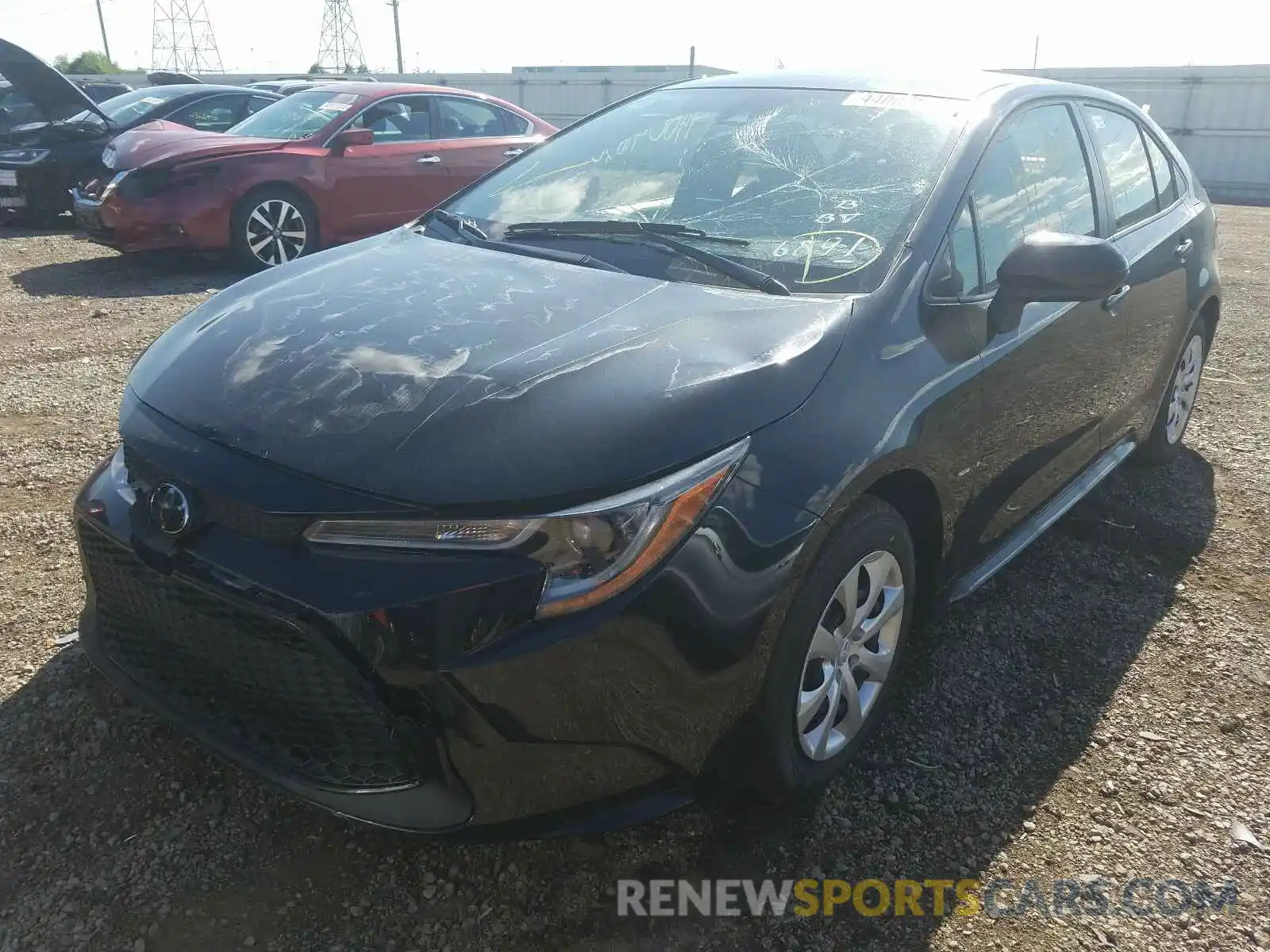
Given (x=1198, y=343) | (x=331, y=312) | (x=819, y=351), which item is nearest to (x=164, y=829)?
(x=331, y=312)

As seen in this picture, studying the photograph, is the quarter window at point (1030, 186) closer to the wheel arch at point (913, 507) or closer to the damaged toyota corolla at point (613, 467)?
the damaged toyota corolla at point (613, 467)

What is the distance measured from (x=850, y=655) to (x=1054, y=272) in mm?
1068

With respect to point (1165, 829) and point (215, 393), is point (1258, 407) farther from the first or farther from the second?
point (215, 393)

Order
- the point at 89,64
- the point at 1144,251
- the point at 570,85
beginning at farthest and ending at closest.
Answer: the point at 89,64 → the point at 570,85 → the point at 1144,251

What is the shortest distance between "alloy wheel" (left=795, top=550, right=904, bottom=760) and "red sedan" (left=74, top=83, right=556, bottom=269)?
17.8 feet

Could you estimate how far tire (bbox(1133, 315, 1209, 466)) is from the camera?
13.6 feet

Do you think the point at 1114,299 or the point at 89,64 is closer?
the point at 1114,299

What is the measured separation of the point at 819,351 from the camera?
82.7 inches

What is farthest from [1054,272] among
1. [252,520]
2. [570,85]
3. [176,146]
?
[570,85]

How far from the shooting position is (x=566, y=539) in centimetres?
173

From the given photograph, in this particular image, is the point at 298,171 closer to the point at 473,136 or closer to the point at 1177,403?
the point at 473,136

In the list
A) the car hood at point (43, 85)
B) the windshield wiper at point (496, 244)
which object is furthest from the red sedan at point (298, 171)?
the windshield wiper at point (496, 244)

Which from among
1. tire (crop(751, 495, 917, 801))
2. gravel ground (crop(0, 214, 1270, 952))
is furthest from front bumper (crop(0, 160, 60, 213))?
tire (crop(751, 495, 917, 801))

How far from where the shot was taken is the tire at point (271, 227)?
7414 mm
